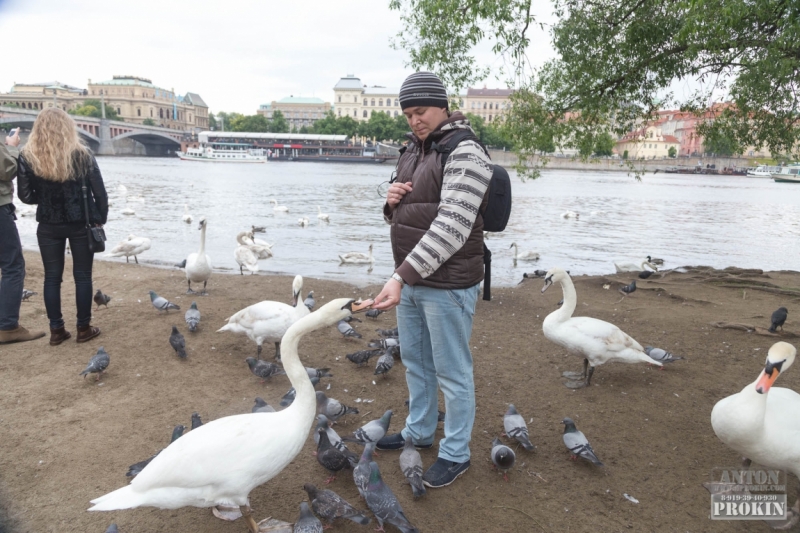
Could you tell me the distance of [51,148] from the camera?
507 centimetres

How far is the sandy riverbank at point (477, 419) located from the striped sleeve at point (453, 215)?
166 cm

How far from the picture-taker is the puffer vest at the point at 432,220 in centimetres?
312

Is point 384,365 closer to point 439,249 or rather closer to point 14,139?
point 439,249

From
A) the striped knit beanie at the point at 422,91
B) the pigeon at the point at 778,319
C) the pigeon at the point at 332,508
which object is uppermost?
the striped knit beanie at the point at 422,91

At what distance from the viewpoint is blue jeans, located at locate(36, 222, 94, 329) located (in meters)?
5.34

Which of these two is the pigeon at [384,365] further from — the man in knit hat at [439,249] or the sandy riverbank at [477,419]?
the man in knit hat at [439,249]

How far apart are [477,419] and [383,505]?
166 cm

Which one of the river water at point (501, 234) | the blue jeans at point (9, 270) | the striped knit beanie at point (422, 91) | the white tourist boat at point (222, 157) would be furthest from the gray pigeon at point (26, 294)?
the white tourist boat at point (222, 157)

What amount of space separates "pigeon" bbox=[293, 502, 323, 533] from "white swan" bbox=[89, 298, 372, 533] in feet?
0.94

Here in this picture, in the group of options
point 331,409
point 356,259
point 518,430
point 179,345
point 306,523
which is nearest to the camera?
point 306,523

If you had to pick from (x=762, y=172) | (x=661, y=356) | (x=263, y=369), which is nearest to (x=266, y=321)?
(x=263, y=369)

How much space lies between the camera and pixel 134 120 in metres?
140

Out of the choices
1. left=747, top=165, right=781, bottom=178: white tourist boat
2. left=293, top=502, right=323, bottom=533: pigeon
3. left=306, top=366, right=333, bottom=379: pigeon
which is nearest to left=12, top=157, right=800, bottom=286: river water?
left=306, top=366, right=333, bottom=379: pigeon

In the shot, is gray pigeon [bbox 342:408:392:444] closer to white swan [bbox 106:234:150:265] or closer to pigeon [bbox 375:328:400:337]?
pigeon [bbox 375:328:400:337]
